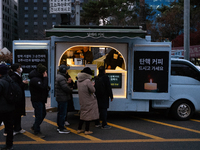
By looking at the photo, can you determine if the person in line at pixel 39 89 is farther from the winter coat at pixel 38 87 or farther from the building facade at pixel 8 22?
the building facade at pixel 8 22

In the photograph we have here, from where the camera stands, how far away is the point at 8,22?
284 ft

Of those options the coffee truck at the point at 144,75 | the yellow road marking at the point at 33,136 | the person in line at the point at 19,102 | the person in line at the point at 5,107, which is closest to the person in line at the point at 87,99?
the yellow road marking at the point at 33,136

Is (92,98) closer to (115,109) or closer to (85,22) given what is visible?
(115,109)

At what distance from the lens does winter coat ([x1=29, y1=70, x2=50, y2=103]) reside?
555 cm

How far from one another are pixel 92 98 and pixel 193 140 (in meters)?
2.55

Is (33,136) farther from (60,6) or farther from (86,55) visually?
(60,6)

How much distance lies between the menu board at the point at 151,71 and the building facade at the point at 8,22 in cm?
7502

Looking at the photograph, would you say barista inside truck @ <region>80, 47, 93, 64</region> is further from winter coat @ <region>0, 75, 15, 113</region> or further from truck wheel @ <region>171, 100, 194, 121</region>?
winter coat @ <region>0, 75, 15, 113</region>

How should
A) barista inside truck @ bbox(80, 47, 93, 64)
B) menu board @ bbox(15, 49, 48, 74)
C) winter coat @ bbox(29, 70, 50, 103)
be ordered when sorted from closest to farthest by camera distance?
winter coat @ bbox(29, 70, 50, 103)
barista inside truck @ bbox(80, 47, 93, 64)
menu board @ bbox(15, 49, 48, 74)

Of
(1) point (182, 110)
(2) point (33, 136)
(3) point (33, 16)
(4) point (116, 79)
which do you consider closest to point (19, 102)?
(2) point (33, 136)

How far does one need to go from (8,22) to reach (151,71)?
291ft

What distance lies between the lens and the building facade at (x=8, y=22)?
253 feet

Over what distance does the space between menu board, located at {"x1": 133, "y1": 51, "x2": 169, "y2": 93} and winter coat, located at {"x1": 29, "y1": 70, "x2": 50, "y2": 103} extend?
9.59ft

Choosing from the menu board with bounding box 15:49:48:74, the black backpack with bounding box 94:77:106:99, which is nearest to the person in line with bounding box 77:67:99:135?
the black backpack with bounding box 94:77:106:99
